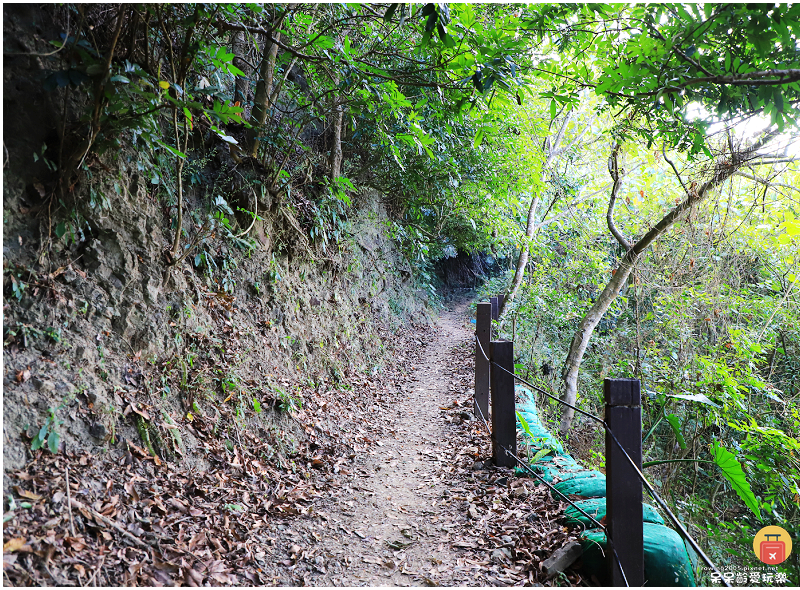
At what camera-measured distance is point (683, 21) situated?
9.84 ft

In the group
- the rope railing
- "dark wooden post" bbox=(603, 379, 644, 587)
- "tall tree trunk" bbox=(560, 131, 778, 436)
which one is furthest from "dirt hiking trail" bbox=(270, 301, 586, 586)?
"tall tree trunk" bbox=(560, 131, 778, 436)

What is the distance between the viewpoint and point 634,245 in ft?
27.7

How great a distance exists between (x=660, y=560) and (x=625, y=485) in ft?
1.70

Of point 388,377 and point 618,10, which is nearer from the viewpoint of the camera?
point 618,10

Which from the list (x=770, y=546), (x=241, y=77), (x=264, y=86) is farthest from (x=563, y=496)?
(x=241, y=77)

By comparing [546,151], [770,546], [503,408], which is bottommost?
[770,546]

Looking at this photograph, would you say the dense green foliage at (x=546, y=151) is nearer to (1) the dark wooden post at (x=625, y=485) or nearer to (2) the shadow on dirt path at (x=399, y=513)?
(1) the dark wooden post at (x=625, y=485)

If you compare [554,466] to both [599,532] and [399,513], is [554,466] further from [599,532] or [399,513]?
[399,513]

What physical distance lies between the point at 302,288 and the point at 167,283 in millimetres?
2975

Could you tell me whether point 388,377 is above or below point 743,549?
above

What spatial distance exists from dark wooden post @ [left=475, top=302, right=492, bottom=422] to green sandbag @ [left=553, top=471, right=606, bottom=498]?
2.64 meters

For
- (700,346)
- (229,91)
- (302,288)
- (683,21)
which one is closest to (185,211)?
(229,91)

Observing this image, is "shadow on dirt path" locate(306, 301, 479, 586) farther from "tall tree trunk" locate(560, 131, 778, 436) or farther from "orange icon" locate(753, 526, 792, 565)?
"tall tree trunk" locate(560, 131, 778, 436)

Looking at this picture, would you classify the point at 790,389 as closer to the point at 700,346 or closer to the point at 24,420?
the point at 700,346
